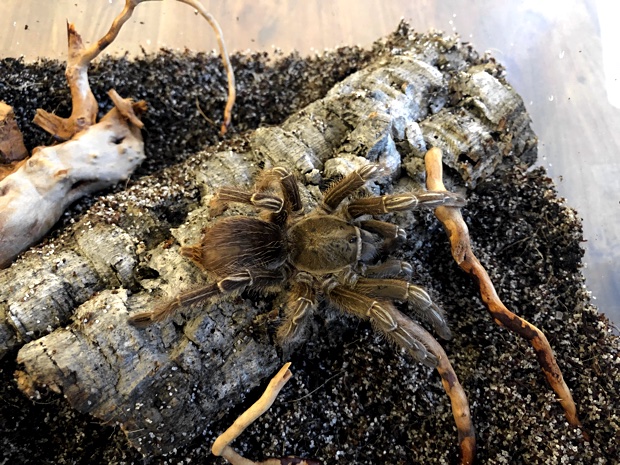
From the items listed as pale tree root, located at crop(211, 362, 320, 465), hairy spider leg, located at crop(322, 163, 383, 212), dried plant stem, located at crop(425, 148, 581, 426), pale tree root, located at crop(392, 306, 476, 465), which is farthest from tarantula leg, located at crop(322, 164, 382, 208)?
pale tree root, located at crop(211, 362, 320, 465)

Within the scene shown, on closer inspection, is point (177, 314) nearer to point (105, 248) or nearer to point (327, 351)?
point (105, 248)

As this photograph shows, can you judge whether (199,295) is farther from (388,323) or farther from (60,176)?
(60,176)

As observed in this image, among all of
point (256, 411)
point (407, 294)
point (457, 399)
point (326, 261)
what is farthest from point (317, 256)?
point (457, 399)

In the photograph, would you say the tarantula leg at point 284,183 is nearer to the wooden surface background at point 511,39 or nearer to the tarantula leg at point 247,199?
the tarantula leg at point 247,199

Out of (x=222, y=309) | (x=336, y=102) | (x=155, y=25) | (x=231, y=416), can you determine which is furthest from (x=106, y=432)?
(x=155, y=25)

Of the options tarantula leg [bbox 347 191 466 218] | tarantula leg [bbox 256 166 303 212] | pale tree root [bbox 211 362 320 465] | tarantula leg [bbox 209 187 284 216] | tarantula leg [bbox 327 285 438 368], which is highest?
tarantula leg [bbox 347 191 466 218]

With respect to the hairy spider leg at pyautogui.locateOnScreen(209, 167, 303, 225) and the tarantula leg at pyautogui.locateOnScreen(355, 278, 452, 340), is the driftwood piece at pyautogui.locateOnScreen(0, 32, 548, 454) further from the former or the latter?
the tarantula leg at pyautogui.locateOnScreen(355, 278, 452, 340)
